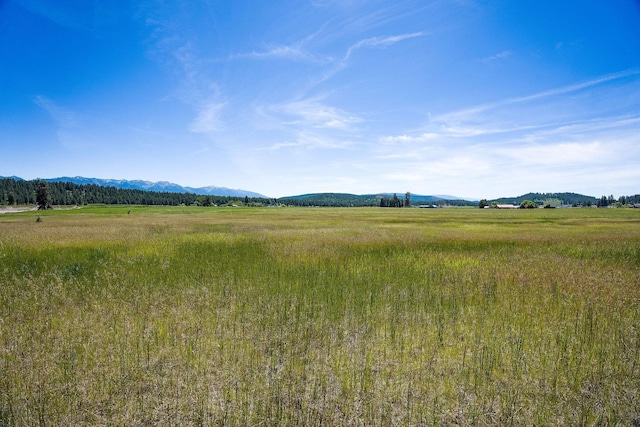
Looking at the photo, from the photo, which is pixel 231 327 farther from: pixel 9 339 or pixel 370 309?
pixel 9 339

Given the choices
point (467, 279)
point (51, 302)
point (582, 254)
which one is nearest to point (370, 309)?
point (467, 279)

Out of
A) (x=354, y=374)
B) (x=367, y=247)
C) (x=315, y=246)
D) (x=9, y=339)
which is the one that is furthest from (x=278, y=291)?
(x=367, y=247)

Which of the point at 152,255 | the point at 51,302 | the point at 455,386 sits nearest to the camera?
the point at 455,386

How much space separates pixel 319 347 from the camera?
6461mm

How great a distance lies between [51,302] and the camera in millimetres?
8352

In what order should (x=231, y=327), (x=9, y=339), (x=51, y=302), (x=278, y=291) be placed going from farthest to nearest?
(x=278, y=291) < (x=51, y=302) < (x=231, y=327) < (x=9, y=339)

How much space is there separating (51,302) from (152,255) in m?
7.12

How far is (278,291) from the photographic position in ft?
32.4

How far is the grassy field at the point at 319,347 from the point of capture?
4562 millimetres

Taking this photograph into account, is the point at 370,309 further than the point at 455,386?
Yes

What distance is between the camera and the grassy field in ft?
15.0

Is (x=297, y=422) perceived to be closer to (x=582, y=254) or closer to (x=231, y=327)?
(x=231, y=327)

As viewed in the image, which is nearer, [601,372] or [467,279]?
[601,372]

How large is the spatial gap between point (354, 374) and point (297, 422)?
143 cm
